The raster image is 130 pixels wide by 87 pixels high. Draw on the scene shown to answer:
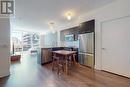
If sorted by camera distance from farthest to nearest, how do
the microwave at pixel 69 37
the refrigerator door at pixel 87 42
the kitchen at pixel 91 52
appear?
the microwave at pixel 69 37 → the refrigerator door at pixel 87 42 → the kitchen at pixel 91 52

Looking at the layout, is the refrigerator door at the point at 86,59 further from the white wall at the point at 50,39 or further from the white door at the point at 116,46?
the white wall at the point at 50,39

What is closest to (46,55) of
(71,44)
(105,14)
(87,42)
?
(71,44)

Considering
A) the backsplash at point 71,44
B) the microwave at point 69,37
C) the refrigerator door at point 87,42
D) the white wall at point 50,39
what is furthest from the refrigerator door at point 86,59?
the white wall at point 50,39

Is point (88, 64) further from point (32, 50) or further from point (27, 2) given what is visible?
point (32, 50)

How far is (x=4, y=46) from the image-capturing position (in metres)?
3.80

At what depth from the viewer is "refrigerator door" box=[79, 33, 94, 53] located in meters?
5.00

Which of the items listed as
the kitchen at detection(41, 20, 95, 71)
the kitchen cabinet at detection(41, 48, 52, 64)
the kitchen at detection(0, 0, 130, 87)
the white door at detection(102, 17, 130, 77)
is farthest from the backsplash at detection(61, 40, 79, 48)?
the white door at detection(102, 17, 130, 77)

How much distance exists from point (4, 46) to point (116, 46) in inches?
152

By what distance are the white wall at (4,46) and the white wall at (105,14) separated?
3441mm

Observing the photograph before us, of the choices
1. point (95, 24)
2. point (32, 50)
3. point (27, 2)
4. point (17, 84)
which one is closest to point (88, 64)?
point (95, 24)

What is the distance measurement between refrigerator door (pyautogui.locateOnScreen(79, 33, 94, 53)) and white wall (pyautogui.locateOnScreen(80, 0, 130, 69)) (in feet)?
0.87

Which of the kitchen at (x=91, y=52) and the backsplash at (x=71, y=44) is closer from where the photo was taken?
the kitchen at (x=91, y=52)

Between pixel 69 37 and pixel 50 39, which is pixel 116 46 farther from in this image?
pixel 50 39

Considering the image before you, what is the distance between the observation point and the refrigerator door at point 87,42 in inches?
197
